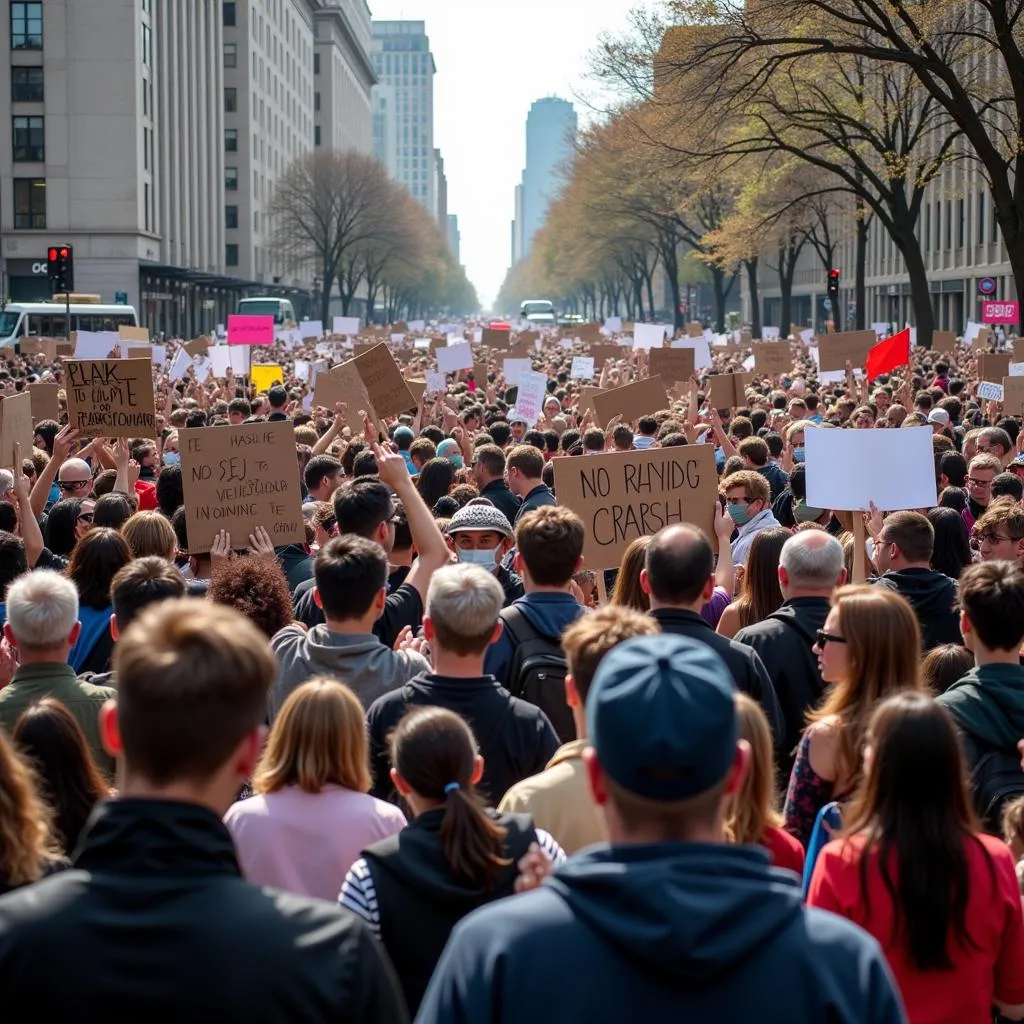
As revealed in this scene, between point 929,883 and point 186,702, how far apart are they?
1703 millimetres

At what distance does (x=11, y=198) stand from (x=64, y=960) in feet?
253

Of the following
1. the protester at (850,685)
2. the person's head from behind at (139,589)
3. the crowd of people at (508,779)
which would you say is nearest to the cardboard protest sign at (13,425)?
the crowd of people at (508,779)

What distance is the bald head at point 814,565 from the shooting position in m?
6.10

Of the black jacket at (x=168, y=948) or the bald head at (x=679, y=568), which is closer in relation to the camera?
the black jacket at (x=168, y=948)

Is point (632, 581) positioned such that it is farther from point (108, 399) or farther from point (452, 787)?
point (108, 399)

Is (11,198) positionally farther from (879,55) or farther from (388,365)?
(388,365)

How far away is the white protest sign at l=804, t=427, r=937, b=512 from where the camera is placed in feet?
26.6

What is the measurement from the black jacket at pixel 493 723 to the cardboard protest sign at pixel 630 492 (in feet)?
10.9

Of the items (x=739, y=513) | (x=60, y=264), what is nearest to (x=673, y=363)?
(x=739, y=513)

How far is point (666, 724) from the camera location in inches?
94.5

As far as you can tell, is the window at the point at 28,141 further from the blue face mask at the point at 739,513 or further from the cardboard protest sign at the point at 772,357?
the blue face mask at the point at 739,513

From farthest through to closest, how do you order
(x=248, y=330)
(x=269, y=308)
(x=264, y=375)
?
(x=269, y=308) → (x=264, y=375) → (x=248, y=330)

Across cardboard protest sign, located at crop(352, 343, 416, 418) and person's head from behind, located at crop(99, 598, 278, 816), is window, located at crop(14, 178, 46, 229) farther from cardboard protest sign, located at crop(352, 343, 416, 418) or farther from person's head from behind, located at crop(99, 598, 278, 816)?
person's head from behind, located at crop(99, 598, 278, 816)

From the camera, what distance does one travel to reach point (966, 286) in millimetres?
69438
